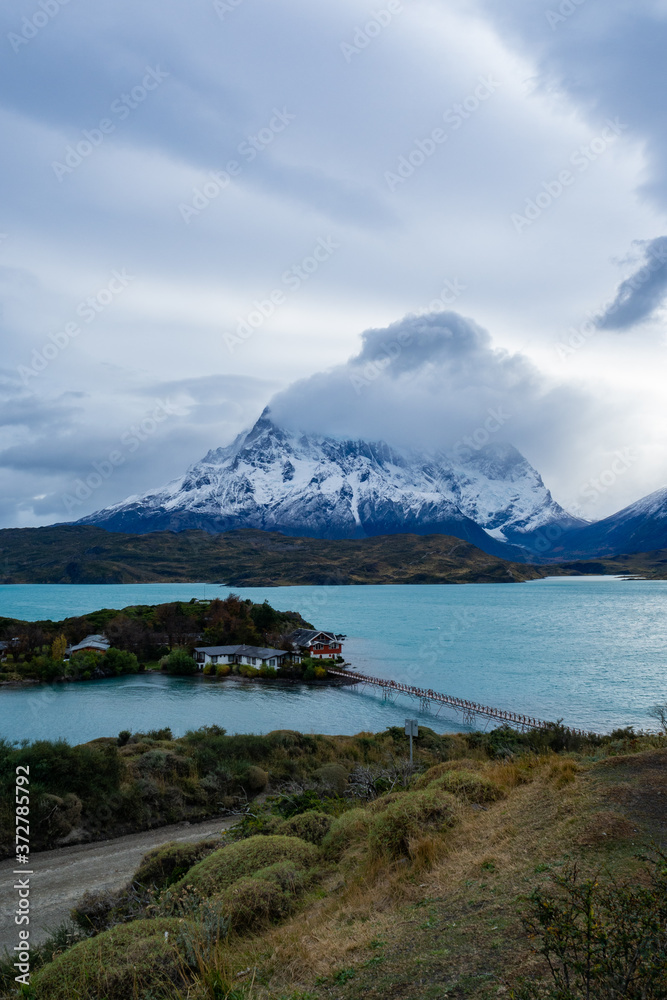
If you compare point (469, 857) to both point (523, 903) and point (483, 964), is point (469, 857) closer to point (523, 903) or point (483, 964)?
point (523, 903)

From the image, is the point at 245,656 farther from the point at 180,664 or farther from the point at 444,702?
the point at 444,702

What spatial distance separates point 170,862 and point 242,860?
10.5 feet

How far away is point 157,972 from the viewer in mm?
6172

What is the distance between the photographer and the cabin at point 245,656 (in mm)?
66312

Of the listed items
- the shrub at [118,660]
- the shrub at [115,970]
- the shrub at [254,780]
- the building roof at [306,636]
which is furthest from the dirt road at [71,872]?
the building roof at [306,636]

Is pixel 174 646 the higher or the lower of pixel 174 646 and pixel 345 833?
the lower

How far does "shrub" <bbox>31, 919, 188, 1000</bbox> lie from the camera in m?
6.05

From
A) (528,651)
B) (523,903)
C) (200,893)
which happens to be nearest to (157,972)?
Answer: (200,893)

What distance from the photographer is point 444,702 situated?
46344mm

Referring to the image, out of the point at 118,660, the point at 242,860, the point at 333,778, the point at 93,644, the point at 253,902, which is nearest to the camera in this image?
the point at 253,902

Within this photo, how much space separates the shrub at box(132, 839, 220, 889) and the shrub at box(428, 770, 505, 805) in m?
5.04

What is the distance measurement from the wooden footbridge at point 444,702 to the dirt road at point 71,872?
2146 centimetres

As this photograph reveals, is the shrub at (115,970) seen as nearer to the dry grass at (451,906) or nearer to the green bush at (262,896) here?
the dry grass at (451,906)

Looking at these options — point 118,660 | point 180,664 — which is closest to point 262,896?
point 180,664
